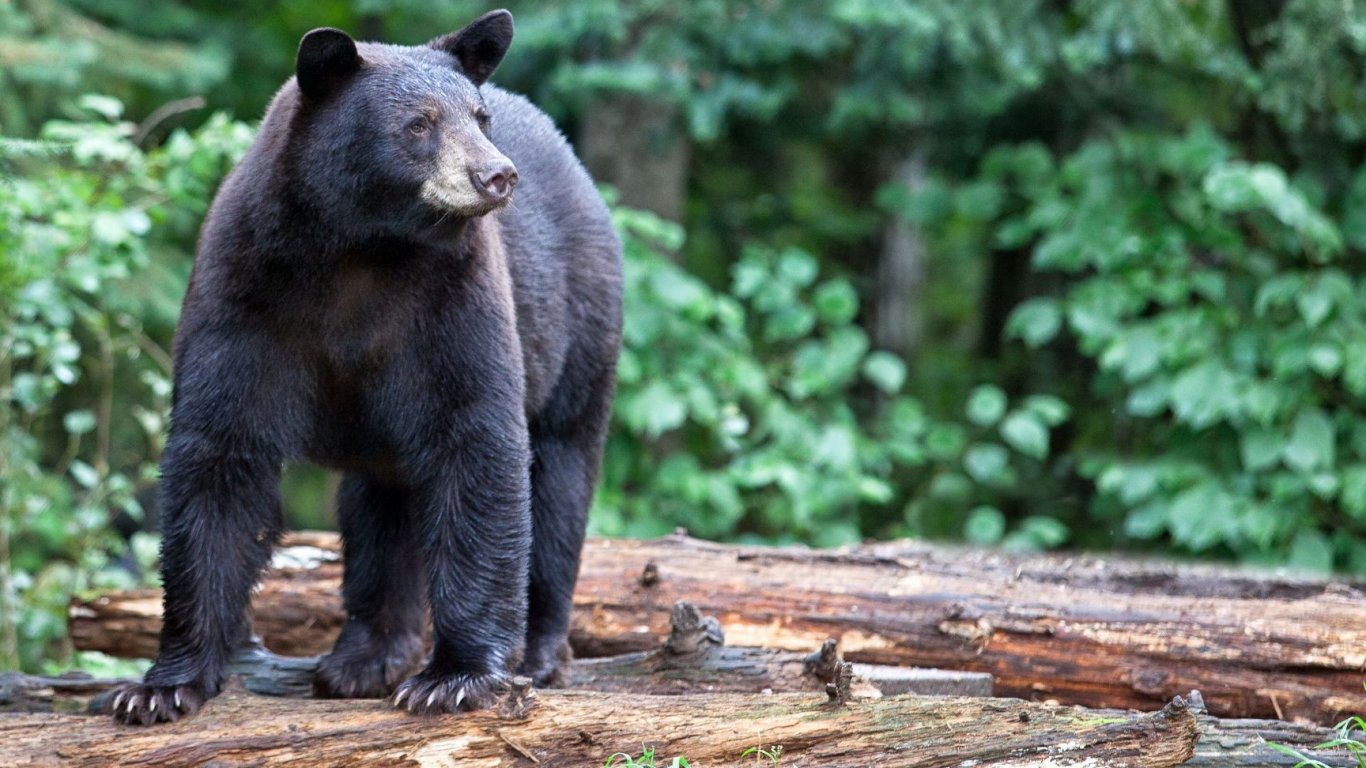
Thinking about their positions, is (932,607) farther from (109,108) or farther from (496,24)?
(109,108)

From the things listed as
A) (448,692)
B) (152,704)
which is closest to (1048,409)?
(448,692)

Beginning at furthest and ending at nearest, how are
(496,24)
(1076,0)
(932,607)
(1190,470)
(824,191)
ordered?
(824,191) → (1190,470) → (1076,0) → (932,607) → (496,24)

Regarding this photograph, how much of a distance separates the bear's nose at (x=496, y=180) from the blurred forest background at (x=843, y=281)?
336 cm

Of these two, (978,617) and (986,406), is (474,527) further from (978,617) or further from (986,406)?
(986,406)

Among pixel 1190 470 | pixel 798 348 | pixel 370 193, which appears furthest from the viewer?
pixel 798 348

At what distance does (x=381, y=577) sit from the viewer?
4.93m

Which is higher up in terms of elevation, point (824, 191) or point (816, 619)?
point (824, 191)

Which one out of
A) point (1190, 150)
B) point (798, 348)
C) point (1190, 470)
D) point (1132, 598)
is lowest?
point (1132, 598)

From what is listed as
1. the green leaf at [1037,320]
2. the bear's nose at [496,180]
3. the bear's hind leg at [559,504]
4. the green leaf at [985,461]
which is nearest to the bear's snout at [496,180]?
the bear's nose at [496,180]

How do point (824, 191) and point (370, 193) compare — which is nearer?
point (370, 193)

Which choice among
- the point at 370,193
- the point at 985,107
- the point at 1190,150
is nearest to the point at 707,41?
the point at 985,107

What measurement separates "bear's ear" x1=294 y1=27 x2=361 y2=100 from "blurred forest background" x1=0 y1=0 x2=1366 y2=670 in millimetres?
2923

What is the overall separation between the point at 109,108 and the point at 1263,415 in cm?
640

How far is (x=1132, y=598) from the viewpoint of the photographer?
5215 millimetres
